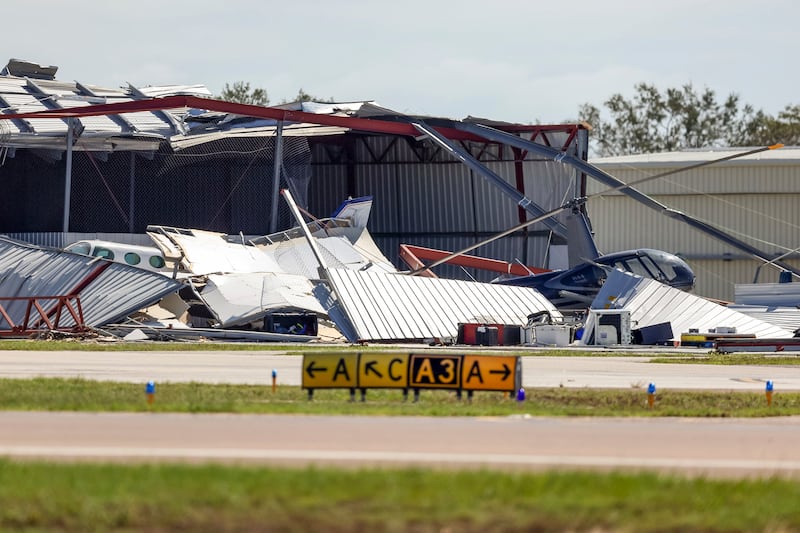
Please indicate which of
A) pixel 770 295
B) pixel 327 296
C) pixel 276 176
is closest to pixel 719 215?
pixel 770 295

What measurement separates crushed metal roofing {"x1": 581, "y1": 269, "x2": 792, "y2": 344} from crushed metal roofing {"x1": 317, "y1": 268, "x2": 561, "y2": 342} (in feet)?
9.60

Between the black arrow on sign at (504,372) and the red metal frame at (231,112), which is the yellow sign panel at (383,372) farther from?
the red metal frame at (231,112)

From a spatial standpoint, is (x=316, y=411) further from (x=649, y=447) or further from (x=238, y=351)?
(x=238, y=351)

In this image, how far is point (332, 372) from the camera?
20609 millimetres

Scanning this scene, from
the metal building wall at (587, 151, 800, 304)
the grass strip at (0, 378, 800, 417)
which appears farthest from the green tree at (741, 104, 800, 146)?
the grass strip at (0, 378, 800, 417)

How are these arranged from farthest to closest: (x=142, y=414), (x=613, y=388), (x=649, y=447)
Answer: (x=613, y=388)
(x=142, y=414)
(x=649, y=447)

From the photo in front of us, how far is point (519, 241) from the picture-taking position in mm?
66812

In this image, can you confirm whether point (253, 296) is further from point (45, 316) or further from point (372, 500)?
point (372, 500)

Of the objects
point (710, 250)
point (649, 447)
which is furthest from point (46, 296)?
point (710, 250)

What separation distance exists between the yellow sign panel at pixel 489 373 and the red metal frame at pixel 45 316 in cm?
2523

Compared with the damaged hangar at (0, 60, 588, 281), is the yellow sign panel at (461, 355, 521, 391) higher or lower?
lower

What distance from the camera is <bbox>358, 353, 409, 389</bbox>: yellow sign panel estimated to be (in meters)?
20.3

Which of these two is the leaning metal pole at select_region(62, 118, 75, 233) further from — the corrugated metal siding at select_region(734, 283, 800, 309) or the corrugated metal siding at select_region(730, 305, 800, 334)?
the corrugated metal siding at select_region(734, 283, 800, 309)

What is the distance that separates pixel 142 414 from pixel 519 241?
50.5m
